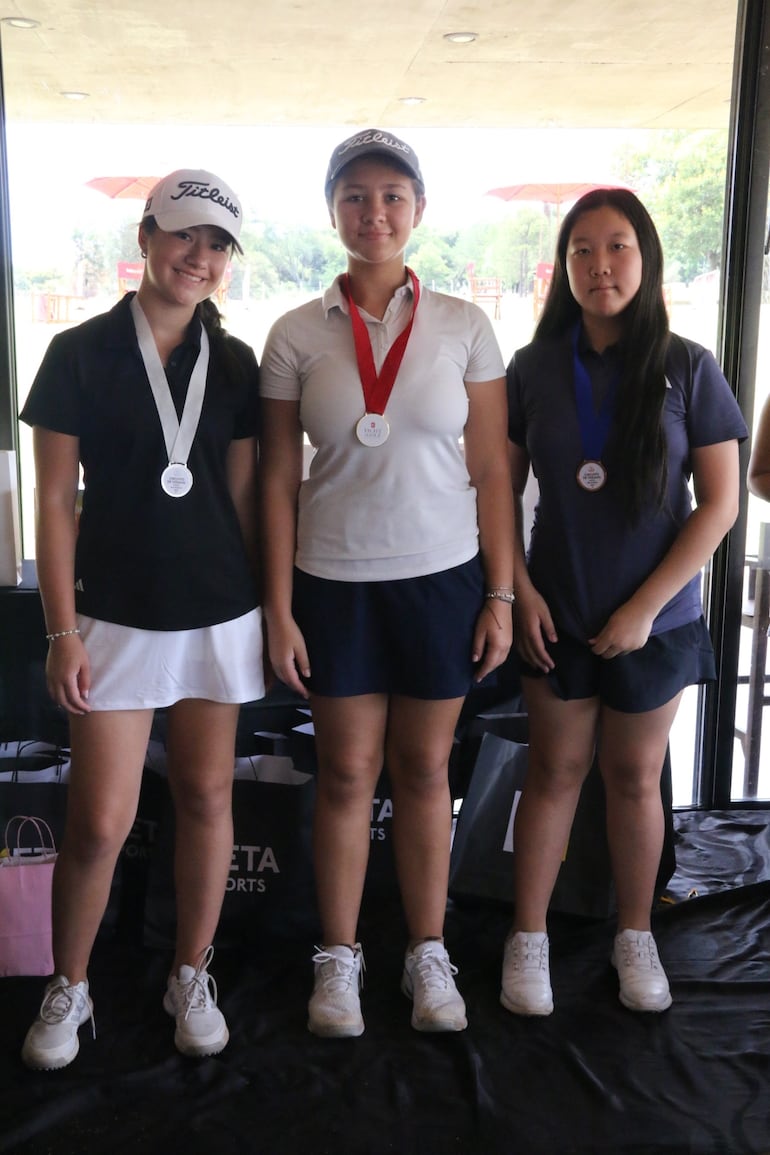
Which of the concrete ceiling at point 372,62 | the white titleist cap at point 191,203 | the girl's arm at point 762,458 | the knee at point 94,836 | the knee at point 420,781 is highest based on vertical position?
the concrete ceiling at point 372,62

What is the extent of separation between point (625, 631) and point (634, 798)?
377mm

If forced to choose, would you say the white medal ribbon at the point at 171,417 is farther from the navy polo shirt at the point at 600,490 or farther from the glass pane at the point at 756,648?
the glass pane at the point at 756,648

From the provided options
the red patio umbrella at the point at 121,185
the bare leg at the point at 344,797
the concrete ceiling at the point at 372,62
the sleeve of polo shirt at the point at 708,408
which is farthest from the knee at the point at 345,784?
the concrete ceiling at the point at 372,62

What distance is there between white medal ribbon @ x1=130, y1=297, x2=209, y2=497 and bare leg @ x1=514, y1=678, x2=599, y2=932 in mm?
814

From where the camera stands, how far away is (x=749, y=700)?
3.00m

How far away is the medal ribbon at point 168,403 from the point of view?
1.65 metres

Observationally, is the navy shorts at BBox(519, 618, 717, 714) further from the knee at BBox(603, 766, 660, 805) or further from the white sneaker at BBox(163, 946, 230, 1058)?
the white sneaker at BBox(163, 946, 230, 1058)

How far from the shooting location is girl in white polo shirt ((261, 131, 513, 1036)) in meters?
1.71

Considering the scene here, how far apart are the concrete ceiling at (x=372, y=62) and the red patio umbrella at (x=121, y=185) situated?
151 millimetres

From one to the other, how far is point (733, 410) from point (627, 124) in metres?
1.30

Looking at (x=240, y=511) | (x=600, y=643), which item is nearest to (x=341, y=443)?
(x=240, y=511)

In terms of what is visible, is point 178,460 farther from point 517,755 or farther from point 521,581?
point 517,755

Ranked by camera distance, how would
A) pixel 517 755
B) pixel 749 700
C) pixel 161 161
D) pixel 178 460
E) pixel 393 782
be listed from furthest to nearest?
pixel 749 700 < pixel 161 161 < pixel 517 755 < pixel 393 782 < pixel 178 460

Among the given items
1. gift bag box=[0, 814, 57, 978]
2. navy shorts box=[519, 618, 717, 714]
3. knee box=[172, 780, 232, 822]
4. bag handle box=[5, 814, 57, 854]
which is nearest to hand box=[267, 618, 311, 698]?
knee box=[172, 780, 232, 822]
